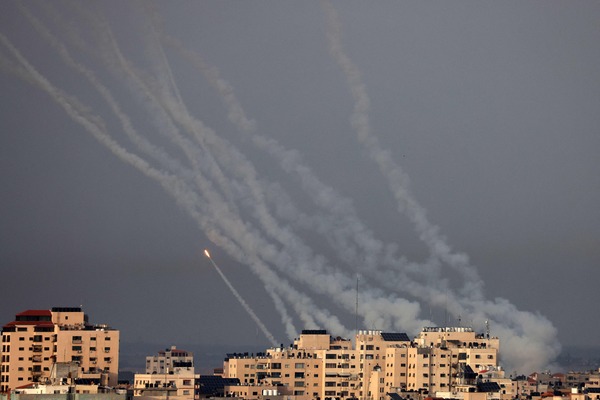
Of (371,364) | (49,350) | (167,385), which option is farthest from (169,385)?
(371,364)

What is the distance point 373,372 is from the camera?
157125mm

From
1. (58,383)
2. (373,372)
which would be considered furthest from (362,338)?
(58,383)

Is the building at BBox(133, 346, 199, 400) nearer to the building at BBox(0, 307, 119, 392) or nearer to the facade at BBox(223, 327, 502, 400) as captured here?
the building at BBox(0, 307, 119, 392)

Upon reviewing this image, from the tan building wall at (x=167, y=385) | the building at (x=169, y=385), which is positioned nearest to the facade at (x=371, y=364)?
the building at (x=169, y=385)

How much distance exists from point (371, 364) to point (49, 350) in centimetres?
2899

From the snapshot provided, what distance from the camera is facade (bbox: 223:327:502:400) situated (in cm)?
15162

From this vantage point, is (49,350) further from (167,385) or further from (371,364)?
(371,364)

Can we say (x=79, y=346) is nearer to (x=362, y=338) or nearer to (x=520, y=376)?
(x=362, y=338)

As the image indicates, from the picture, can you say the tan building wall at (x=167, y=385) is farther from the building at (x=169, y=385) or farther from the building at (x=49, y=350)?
the building at (x=49, y=350)

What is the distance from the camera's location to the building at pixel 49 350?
465 feet

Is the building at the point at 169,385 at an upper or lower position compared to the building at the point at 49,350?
lower

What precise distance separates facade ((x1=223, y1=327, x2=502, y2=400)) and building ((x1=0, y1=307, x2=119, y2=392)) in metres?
10.5

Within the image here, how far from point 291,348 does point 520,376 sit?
2731cm

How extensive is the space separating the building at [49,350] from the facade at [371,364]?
1047 cm
